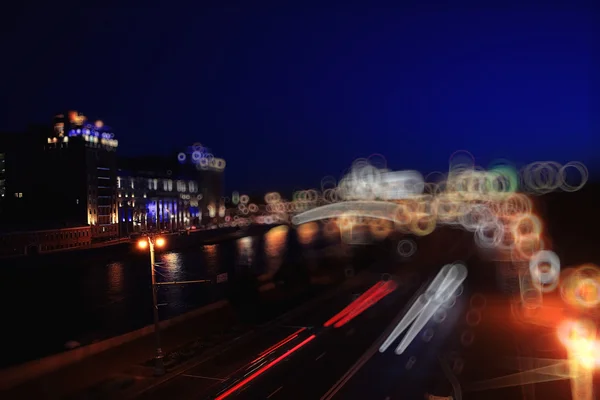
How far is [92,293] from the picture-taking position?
22312mm

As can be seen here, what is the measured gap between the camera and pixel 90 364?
29.0 feet

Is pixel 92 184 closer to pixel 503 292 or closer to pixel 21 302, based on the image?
pixel 21 302

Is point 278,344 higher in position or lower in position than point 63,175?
lower

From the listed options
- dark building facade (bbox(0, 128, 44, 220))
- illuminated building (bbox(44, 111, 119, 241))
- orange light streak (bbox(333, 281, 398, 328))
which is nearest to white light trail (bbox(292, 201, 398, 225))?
illuminated building (bbox(44, 111, 119, 241))

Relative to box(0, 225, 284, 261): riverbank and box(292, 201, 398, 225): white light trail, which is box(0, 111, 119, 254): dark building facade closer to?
box(0, 225, 284, 261): riverbank

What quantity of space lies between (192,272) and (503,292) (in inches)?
708

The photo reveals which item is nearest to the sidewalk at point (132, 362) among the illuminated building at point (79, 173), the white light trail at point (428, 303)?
the white light trail at point (428, 303)

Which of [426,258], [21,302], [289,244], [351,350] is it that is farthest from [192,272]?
[351,350]

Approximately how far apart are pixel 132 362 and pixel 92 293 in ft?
48.2

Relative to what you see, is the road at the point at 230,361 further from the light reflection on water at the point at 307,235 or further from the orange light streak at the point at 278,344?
the light reflection on water at the point at 307,235

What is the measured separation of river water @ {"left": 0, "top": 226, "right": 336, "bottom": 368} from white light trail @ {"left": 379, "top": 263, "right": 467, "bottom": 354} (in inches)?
184

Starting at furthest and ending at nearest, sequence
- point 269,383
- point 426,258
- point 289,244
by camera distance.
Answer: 1. point 289,244
2. point 426,258
3. point 269,383

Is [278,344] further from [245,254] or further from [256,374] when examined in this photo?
[245,254]

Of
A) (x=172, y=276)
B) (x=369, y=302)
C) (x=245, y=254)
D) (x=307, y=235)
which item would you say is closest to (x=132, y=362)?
(x=369, y=302)
